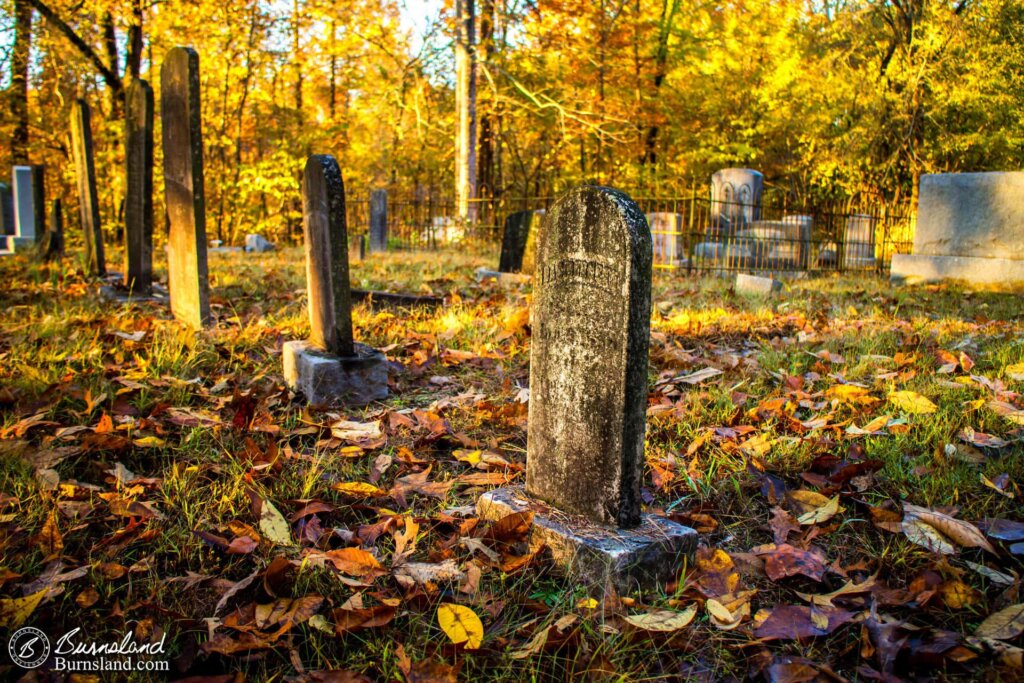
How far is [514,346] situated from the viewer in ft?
15.8

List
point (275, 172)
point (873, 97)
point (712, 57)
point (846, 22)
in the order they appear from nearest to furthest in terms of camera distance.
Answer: point (873, 97) → point (846, 22) → point (275, 172) → point (712, 57)

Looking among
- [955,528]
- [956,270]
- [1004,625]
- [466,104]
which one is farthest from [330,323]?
[466,104]

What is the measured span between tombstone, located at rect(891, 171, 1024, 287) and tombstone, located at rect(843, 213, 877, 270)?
4382 millimetres

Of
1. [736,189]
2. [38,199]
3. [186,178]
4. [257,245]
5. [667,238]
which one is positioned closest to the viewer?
[186,178]

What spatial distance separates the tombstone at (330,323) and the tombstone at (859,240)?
41.5 ft

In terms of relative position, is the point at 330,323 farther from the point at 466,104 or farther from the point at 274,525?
the point at 466,104

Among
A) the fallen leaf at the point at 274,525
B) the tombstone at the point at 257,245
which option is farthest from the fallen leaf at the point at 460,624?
the tombstone at the point at 257,245

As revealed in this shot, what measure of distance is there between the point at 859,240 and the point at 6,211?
60.7 ft

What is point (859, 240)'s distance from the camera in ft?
46.9

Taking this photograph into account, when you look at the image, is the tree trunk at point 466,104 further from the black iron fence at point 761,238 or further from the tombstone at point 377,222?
the tombstone at point 377,222

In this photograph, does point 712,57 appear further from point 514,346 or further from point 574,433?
point 574,433

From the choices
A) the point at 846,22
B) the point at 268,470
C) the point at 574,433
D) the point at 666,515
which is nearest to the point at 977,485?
the point at 666,515

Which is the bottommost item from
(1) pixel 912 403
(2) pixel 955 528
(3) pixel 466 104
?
(2) pixel 955 528

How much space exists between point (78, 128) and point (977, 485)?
30.2 ft
